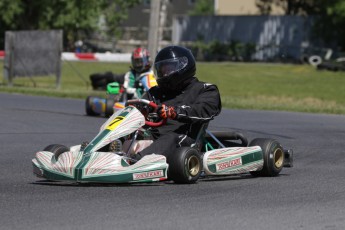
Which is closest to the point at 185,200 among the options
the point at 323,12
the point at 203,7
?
the point at 323,12

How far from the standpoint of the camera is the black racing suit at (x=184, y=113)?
860 cm

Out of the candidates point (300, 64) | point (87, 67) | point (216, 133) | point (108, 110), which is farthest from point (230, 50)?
point (216, 133)

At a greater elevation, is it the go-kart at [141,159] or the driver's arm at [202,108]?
the driver's arm at [202,108]

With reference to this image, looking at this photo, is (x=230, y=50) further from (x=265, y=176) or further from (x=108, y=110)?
(x=265, y=176)

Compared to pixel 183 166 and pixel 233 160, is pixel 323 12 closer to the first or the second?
pixel 233 160

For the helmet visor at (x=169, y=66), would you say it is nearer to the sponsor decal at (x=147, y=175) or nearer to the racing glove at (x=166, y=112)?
the racing glove at (x=166, y=112)

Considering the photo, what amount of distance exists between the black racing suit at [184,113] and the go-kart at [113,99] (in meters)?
6.88

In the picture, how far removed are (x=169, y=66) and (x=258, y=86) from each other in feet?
76.9

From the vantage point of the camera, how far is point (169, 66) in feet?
30.1

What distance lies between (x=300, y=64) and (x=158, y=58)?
3741 cm

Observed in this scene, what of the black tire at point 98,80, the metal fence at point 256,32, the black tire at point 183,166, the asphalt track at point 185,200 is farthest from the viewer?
the metal fence at point 256,32

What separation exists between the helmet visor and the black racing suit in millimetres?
230

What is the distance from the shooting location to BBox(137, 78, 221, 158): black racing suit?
28.2 ft

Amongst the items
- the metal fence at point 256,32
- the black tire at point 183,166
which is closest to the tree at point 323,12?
the metal fence at point 256,32
